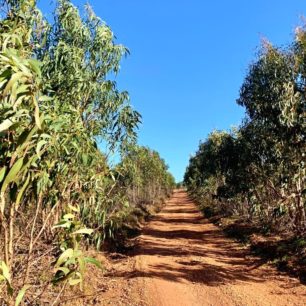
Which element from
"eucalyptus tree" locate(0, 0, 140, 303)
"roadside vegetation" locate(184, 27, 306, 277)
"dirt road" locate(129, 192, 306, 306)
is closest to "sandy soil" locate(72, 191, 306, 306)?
"dirt road" locate(129, 192, 306, 306)

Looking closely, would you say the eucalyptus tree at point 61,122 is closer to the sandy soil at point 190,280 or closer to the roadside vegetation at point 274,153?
the sandy soil at point 190,280

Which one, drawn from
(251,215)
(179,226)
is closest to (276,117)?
(251,215)

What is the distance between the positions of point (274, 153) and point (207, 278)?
6.90m

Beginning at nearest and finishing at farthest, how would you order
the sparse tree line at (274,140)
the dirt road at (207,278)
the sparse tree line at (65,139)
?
1. the sparse tree line at (65,139)
2. the dirt road at (207,278)
3. the sparse tree line at (274,140)

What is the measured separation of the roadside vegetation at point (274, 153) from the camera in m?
11.6

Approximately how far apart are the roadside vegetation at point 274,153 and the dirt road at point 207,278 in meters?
1.00

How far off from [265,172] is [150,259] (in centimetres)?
756

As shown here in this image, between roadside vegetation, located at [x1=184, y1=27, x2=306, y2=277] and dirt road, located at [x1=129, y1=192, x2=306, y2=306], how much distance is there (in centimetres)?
100

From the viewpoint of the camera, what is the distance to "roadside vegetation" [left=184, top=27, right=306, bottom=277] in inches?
457

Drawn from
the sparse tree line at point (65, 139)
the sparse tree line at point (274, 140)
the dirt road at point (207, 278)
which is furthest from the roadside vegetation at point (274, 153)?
the sparse tree line at point (65, 139)

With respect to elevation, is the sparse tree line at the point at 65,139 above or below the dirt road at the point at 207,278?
above

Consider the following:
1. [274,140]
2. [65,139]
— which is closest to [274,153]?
[274,140]

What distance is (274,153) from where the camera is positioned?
1603cm

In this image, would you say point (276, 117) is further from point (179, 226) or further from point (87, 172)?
point (179, 226)
